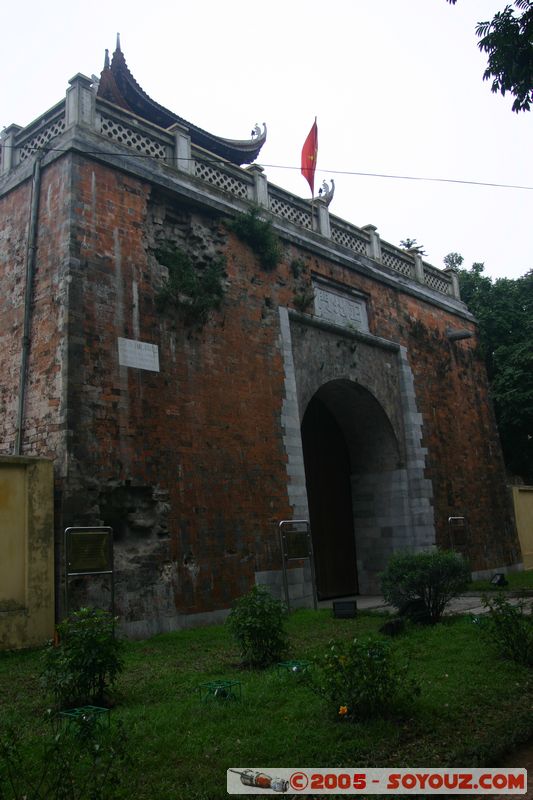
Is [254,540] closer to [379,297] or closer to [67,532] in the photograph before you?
[67,532]

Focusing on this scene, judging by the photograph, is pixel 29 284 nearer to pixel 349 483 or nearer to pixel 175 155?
pixel 175 155

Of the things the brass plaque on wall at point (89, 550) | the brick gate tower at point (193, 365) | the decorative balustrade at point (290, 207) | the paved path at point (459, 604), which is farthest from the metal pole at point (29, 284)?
the paved path at point (459, 604)

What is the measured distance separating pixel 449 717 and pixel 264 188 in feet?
33.3

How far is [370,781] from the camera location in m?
3.47

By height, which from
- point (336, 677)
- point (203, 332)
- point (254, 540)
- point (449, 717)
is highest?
point (203, 332)

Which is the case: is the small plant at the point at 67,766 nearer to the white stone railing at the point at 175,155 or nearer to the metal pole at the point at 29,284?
the metal pole at the point at 29,284

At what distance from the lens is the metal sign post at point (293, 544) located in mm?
10445

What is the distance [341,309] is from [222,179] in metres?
3.56

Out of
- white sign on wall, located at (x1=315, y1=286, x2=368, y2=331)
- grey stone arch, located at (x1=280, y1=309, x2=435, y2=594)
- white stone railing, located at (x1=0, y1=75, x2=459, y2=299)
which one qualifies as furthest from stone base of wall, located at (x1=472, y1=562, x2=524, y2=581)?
white stone railing, located at (x1=0, y1=75, x2=459, y2=299)

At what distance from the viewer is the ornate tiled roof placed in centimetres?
1256

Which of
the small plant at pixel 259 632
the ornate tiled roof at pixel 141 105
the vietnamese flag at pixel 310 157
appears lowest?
the small plant at pixel 259 632

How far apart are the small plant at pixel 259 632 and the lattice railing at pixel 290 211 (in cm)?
828

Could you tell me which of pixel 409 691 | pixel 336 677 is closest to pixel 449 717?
pixel 409 691

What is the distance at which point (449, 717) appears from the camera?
14.8 ft
